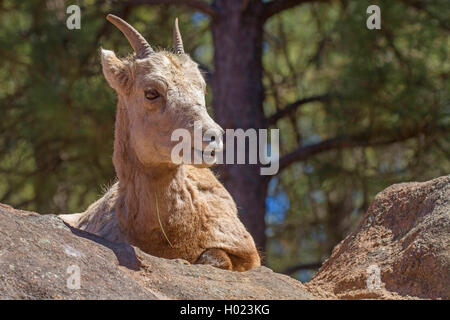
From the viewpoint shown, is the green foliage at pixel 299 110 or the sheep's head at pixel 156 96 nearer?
the sheep's head at pixel 156 96

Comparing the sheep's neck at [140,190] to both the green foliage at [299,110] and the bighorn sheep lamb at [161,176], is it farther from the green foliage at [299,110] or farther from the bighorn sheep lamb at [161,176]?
Result: the green foliage at [299,110]

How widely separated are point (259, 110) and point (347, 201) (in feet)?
6.96

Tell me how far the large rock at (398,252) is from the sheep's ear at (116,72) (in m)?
2.02

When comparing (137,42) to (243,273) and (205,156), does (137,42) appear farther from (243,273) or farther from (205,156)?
(243,273)

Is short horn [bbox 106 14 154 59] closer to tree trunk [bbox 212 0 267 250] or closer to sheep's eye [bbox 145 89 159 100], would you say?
sheep's eye [bbox 145 89 159 100]

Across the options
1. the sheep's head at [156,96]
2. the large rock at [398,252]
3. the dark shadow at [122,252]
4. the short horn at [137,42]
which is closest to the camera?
the dark shadow at [122,252]

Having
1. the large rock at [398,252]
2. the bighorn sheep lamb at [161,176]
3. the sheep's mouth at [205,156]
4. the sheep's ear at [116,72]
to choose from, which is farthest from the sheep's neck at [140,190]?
the large rock at [398,252]

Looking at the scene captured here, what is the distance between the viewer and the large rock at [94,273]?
395cm

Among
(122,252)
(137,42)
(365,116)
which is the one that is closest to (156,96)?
(137,42)

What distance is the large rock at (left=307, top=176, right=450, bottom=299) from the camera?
4.72 metres

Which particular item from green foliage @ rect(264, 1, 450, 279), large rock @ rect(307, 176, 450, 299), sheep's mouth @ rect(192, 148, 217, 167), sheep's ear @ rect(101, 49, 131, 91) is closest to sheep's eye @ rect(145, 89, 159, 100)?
sheep's ear @ rect(101, 49, 131, 91)

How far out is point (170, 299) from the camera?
412cm

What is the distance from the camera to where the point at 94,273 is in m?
4.16

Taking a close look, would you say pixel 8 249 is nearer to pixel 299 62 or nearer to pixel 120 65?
pixel 120 65
